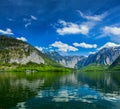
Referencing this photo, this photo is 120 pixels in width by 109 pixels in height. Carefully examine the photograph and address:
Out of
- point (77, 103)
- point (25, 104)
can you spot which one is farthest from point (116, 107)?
point (25, 104)

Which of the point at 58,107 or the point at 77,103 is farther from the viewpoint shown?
the point at 77,103

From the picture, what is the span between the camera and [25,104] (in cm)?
6294

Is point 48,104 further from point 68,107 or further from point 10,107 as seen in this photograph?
point 10,107

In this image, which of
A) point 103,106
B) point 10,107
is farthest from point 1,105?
point 103,106

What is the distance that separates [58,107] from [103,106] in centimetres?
1262

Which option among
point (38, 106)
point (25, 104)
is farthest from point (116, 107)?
point (25, 104)

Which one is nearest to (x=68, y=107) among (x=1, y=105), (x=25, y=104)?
(x=25, y=104)

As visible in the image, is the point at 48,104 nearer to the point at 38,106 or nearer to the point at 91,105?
the point at 38,106

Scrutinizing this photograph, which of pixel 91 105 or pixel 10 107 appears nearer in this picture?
pixel 10 107

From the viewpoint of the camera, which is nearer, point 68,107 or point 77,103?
point 68,107

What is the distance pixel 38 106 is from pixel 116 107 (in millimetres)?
21017

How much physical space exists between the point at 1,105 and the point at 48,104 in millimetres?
12875

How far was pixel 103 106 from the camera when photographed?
2438 inches

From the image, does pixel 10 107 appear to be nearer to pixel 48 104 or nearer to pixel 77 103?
pixel 48 104
